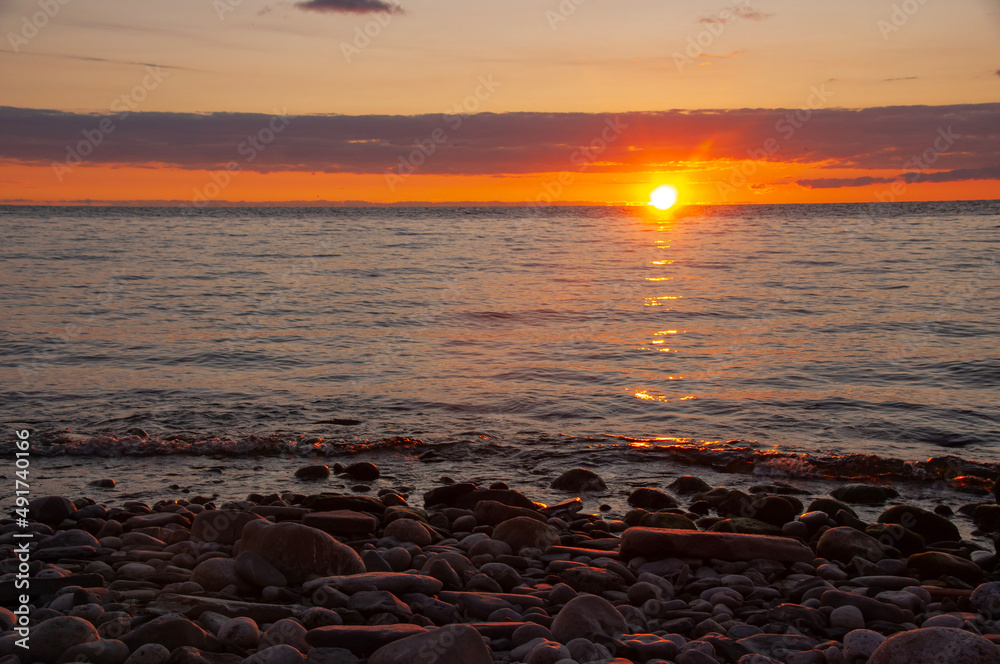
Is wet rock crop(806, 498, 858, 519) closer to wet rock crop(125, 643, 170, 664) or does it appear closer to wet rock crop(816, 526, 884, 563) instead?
wet rock crop(816, 526, 884, 563)

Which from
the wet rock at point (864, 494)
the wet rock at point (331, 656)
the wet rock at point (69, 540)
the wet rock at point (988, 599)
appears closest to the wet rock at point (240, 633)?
the wet rock at point (331, 656)

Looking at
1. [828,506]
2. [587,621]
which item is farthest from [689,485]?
[587,621]

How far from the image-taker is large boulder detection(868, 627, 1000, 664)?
137 inches

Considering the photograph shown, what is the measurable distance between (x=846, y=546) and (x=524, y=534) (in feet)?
8.58

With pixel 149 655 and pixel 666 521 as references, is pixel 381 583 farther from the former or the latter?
pixel 666 521

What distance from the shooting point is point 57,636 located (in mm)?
3846

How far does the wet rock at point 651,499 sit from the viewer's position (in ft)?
24.4

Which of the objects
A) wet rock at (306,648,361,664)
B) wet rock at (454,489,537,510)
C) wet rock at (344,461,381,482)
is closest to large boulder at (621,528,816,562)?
wet rock at (454,489,537,510)

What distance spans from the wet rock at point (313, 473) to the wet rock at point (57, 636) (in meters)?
4.47

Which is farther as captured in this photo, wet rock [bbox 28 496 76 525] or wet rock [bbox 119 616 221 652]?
wet rock [bbox 28 496 76 525]

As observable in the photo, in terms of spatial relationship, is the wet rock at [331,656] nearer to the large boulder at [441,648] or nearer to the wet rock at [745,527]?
the large boulder at [441,648]

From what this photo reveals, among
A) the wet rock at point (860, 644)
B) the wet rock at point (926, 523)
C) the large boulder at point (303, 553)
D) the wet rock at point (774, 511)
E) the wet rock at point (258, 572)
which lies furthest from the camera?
the wet rock at point (774, 511)

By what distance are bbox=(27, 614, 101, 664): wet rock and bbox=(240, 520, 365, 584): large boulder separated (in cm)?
135

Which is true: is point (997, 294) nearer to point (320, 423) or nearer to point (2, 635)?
point (320, 423)
